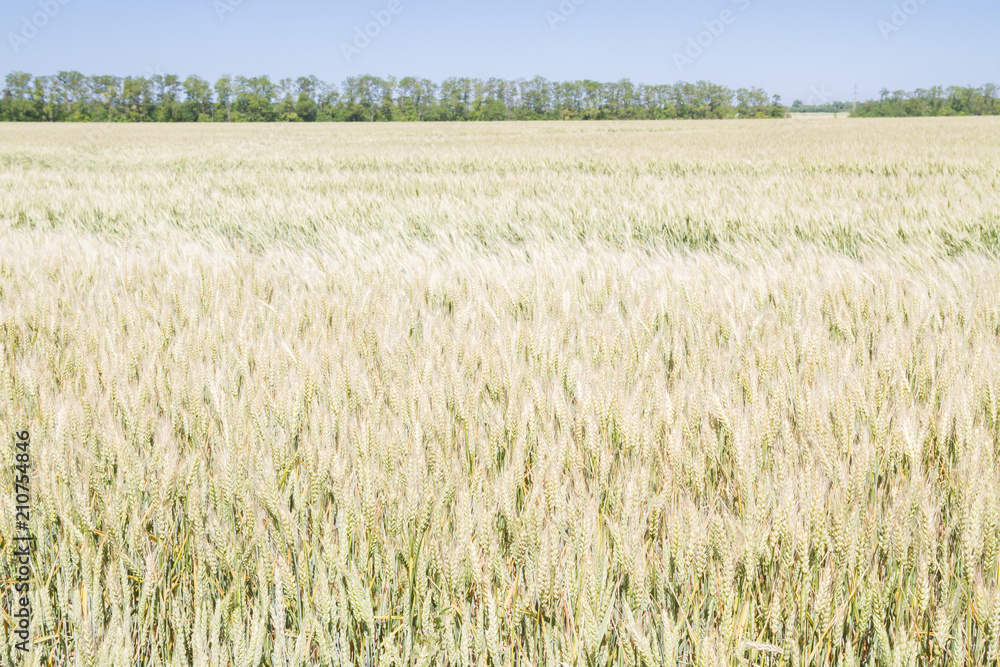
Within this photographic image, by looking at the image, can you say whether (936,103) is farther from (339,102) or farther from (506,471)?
(506,471)

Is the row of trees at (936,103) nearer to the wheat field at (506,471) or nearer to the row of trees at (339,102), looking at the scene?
the row of trees at (339,102)

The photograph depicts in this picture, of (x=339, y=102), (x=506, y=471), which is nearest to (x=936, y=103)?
(x=339, y=102)

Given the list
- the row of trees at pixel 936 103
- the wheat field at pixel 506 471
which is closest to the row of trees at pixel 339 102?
the row of trees at pixel 936 103

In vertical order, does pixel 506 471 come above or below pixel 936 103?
below

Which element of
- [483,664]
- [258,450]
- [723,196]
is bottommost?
[483,664]

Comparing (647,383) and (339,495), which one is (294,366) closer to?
(339,495)

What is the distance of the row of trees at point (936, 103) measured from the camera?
70875 millimetres

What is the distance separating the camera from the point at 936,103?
73.3m

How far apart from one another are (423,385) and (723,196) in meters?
4.21

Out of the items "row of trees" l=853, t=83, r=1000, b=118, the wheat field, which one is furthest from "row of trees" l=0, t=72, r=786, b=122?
the wheat field

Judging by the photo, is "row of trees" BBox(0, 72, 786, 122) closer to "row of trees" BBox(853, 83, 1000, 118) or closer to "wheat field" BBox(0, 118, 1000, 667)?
"row of trees" BBox(853, 83, 1000, 118)

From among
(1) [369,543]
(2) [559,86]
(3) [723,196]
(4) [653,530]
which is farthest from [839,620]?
(2) [559,86]

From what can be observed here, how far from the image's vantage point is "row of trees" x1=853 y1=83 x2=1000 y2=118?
70.9m

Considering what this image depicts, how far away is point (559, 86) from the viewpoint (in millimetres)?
81812
